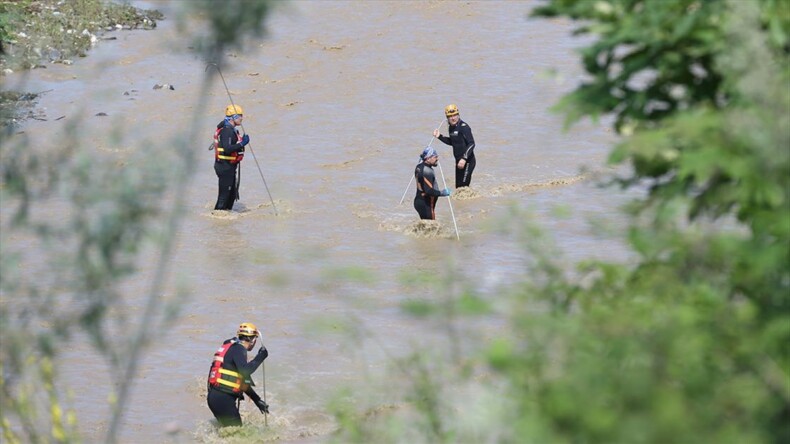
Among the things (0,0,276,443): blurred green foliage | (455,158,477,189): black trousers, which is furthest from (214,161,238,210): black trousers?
(0,0,276,443): blurred green foliage

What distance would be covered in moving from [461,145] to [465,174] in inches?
19.8

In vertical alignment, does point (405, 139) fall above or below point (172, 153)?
below

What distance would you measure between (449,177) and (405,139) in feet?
8.24

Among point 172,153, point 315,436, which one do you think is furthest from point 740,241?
point 315,436

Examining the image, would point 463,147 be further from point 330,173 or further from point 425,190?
point 330,173

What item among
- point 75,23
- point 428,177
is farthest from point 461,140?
point 75,23

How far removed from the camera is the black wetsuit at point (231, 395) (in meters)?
13.0

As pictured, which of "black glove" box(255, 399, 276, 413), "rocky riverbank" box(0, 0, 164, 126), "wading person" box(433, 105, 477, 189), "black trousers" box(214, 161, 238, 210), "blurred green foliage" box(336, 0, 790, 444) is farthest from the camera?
"rocky riverbank" box(0, 0, 164, 126)

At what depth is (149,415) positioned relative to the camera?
13.8 m

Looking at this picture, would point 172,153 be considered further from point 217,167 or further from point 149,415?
point 217,167

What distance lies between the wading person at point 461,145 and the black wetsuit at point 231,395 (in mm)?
9791

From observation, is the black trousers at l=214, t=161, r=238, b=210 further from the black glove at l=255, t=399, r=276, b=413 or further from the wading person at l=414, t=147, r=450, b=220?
the black glove at l=255, t=399, r=276, b=413

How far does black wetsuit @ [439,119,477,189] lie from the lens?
2241 cm

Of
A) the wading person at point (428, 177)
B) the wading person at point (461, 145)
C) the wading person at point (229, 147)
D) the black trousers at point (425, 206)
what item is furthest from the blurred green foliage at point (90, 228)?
the wading person at point (461, 145)
